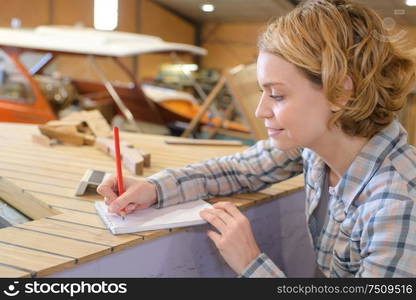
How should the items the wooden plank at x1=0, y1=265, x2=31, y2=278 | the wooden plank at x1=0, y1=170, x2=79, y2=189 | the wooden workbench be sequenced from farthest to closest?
the wooden plank at x1=0, y1=170, x2=79, y2=189
the wooden workbench
the wooden plank at x1=0, y1=265, x2=31, y2=278

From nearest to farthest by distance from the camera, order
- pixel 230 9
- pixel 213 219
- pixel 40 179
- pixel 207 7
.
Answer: pixel 213 219, pixel 40 179, pixel 230 9, pixel 207 7

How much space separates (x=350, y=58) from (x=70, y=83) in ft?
19.3

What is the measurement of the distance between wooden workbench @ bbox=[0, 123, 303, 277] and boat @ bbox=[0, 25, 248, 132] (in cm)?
222

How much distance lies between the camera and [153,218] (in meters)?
1.60

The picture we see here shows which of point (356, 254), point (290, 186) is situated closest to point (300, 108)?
point (356, 254)

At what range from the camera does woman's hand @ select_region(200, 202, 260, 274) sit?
1.37m

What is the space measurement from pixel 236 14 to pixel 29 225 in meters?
14.6

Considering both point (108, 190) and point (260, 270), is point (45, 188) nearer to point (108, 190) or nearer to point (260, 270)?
point (108, 190)

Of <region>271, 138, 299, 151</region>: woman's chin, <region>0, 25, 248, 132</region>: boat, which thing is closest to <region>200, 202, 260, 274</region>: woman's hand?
<region>271, 138, 299, 151</region>: woman's chin

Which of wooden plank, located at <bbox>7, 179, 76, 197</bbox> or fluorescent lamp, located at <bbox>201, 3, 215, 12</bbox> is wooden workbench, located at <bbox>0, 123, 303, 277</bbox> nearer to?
wooden plank, located at <bbox>7, 179, 76, 197</bbox>

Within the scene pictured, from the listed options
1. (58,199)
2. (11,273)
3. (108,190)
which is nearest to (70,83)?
(58,199)

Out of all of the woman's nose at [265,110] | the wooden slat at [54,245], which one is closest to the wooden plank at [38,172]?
the wooden slat at [54,245]

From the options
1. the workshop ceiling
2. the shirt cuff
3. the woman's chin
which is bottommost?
the shirt cuff

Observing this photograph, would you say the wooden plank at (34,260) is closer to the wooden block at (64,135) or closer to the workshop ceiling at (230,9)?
the wooden block at (64,135)
